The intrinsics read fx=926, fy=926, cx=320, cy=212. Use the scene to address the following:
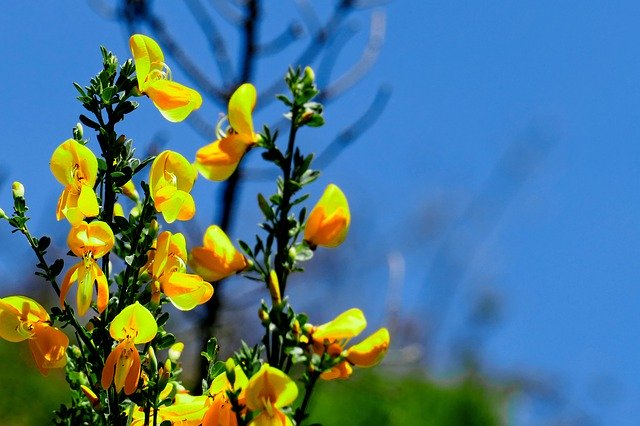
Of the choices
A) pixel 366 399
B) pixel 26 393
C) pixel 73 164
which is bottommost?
pixel 73 164

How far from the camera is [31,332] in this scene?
109 centimetres

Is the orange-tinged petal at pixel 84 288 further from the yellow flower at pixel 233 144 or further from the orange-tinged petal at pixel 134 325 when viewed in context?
the yellow flower at pixel 233 144

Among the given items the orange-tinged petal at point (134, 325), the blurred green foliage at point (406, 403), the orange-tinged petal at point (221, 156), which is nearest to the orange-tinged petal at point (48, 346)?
the orange-tinged petal at point (134, 325)

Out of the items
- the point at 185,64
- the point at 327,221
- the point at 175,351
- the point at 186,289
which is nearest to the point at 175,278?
the point at 186,289

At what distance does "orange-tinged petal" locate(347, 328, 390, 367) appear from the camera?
3.75ft

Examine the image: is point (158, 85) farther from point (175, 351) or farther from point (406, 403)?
point (406, 403)

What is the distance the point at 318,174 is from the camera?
1168 millimetres

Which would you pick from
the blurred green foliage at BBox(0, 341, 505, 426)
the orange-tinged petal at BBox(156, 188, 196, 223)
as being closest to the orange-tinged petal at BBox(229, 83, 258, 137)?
the orange-tinged petal at BBox(156, 188, 196, 223)

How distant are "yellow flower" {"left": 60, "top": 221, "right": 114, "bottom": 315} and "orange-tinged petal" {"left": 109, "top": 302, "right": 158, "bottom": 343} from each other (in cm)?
4

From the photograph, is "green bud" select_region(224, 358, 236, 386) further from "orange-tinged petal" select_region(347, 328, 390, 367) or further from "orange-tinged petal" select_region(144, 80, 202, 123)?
"orange-tinged petal" select_region(144, 80, 202, 123)

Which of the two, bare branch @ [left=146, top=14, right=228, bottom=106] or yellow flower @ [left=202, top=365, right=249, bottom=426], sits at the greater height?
bare branch @ [left=146, top=14, right=228, bottom=106]

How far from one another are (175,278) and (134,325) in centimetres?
8

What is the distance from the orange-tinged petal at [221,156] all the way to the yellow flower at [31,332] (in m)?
0.32

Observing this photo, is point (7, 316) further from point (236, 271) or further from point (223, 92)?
point (223, 92)
